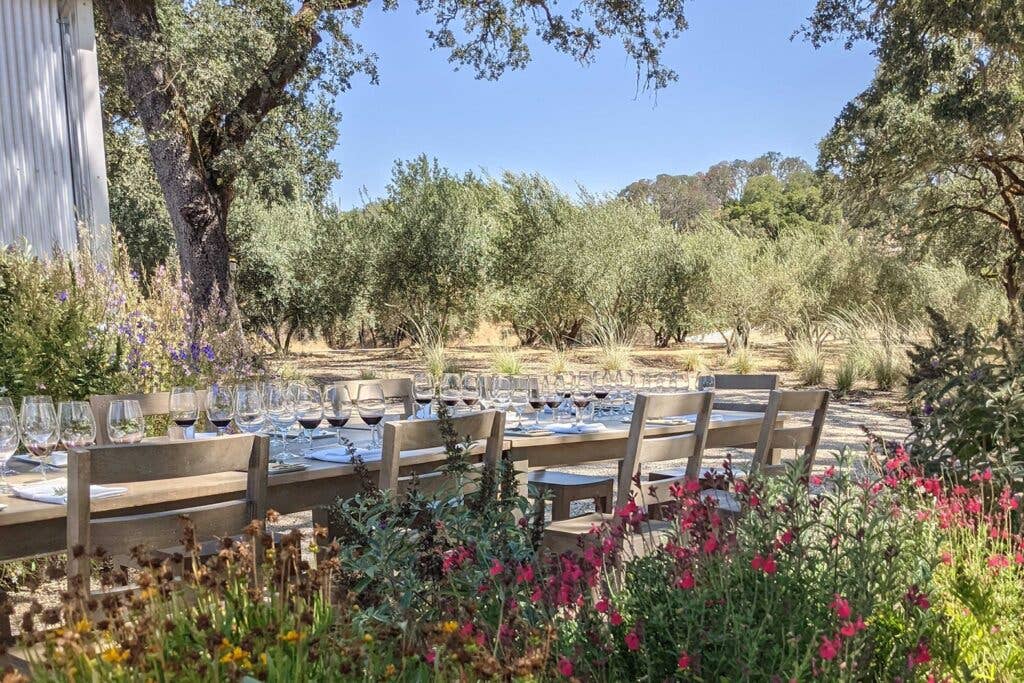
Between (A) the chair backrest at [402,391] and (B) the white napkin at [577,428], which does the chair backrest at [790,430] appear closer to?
(B) the white napkin at [577,428]

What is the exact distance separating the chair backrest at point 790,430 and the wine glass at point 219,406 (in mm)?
2241

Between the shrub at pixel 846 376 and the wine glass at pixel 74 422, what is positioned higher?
the wine glass at pixel 74 422

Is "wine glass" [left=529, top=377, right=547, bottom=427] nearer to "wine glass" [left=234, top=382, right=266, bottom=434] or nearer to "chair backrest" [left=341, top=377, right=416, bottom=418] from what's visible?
"chair backrest" [left=341, top=377, right=416, bottom=418]

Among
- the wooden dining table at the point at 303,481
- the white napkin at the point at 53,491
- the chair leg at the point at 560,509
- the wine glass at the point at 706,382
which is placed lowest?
the chair leg at the point at 560,509

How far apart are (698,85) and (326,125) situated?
36.7 metres

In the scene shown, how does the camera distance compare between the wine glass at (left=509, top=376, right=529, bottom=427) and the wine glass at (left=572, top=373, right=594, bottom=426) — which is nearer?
the wine glass at (left=572, top=373, right=594, bottom=426)

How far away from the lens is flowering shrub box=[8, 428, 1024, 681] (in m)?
1.71

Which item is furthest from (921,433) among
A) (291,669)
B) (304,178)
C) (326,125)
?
(304,178)

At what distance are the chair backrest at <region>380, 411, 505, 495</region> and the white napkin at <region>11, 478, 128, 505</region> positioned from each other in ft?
2.85

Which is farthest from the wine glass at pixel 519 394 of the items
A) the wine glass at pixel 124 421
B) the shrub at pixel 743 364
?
the shrub at pixel 743 364

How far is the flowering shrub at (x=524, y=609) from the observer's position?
171cm

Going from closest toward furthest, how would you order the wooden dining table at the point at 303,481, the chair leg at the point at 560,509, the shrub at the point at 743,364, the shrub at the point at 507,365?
the wooden dining table at the point at 303,481
the chair leg at the point at 560,509
the shrub at the point at 507,365
the shrub at the point at 743,364

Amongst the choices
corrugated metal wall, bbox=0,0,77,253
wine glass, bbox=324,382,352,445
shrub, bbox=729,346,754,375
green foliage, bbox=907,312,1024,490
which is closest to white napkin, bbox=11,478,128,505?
wine glass, bbox=324,382,352,445

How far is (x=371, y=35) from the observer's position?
11805 mm
